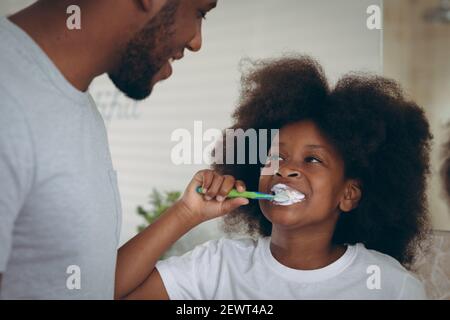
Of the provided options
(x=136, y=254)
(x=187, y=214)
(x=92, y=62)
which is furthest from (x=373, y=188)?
(x=92, y=62)

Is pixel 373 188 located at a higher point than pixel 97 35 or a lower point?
lower

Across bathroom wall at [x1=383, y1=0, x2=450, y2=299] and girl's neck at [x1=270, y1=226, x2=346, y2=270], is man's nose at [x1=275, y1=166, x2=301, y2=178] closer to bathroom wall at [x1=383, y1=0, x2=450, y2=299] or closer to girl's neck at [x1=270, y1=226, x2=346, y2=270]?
girl's neck at [x1=270, y1=226, x2=346, y2=270]

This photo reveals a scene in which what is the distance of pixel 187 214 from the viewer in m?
0.92

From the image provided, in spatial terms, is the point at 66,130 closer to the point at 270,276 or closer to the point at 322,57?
the point at 270,276

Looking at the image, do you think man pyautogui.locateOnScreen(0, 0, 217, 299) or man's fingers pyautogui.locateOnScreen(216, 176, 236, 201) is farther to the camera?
man's fingers pyautogui.locateOnScreen(216, 176, 236, 201)

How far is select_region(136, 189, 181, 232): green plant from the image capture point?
130cm

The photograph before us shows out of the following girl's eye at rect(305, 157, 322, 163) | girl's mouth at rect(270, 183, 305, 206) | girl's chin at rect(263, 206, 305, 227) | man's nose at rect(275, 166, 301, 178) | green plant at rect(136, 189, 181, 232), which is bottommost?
green plant at rect(136, 189, 181, 232)

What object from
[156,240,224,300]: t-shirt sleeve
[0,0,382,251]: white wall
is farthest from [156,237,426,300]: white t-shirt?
[0,0,382,251]: white wall

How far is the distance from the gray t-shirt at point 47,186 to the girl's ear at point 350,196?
0.43 m

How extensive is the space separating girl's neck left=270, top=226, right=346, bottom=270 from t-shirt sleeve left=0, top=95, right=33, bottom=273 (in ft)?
1.60

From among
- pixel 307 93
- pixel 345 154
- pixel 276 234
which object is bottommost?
pixel 276 234

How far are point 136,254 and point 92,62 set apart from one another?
35 cm

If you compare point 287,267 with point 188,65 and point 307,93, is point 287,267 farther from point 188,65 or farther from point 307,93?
point 188,65
